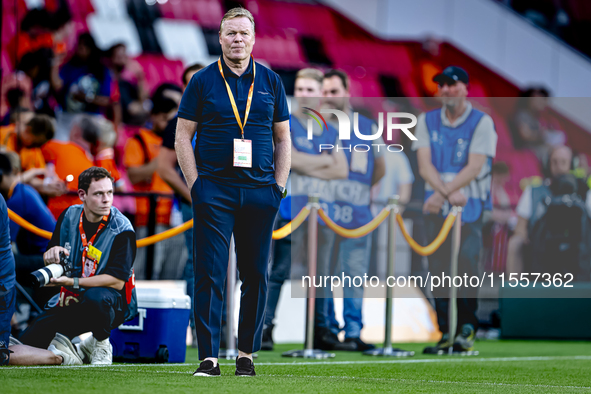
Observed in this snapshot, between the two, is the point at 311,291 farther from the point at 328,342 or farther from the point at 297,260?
the point at 328,342

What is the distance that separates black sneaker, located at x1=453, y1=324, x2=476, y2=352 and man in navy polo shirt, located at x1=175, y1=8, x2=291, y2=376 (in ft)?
9.03

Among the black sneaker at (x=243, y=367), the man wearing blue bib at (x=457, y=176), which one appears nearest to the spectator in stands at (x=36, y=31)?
the man wearing blue bib at (x=457, y=176)

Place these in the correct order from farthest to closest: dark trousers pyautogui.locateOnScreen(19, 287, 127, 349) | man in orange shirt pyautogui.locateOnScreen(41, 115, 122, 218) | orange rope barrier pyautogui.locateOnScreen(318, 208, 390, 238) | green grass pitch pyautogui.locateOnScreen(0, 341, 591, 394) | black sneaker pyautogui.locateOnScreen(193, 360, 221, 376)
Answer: man in orange shirt pyautogui.locateOnScreen(41, 115, 122, 218), orange rope barrier pyautogui.locateOnScreen(318, 208, 390, 238), dark trousers pyautogui.locateOnScreen(19, 287, 127, 349), black sneaker pyautogui.locateOnScreen(193, 360, 221, 376), green grass pitch pyautogui.locateOnScreen(0, 341, 591, 394)

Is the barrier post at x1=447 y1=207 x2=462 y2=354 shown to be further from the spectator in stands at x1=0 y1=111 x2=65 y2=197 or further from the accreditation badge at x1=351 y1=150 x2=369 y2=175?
the spectator in stands at x1=0 y1=111 x2=65 y2=197

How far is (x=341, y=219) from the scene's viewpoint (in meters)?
→ 6.85

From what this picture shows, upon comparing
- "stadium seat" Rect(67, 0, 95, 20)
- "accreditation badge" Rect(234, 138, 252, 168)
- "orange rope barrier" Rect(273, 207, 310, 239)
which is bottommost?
"orange rope barrier" Rect(273, 207, 310, 239)

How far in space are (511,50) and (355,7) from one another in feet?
11.3

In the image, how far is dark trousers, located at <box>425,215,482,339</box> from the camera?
23.0 feet

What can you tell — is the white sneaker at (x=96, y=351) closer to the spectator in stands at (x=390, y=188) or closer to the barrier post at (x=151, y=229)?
the barrier post at (x=151, y=229)

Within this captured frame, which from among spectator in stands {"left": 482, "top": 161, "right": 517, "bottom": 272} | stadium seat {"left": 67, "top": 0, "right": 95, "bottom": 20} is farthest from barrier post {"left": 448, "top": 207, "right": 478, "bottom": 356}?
stadium seat {"left": 67, "top": 0, "right": 95, "bottom": 20}

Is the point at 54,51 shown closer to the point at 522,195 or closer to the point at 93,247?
the point at 522,195

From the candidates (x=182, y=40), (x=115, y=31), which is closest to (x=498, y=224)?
(x=115, y=31)

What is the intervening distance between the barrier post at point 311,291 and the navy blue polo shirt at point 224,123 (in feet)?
6.11

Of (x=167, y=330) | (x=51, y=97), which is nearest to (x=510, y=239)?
(x=167, y=330)
